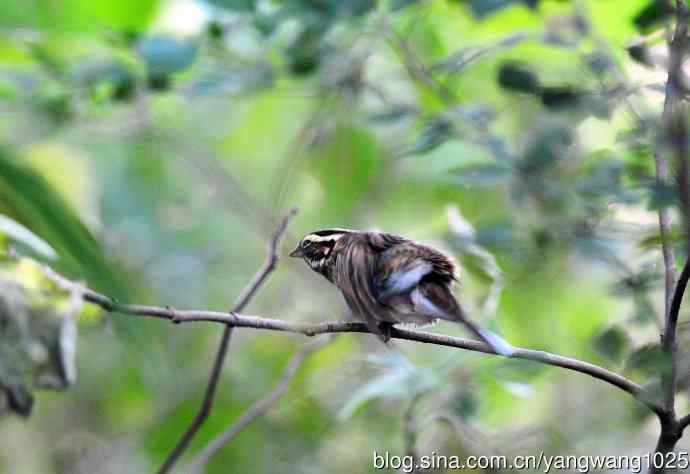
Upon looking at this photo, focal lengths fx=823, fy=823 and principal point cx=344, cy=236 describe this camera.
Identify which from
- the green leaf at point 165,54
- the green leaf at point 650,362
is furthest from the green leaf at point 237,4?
the green leaf at point 650,362

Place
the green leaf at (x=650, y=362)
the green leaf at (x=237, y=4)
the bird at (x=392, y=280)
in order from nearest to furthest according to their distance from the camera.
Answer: the green leaf at (x=650, y=362) < the bird at (x=392, y=280) < the green leaf at (x=237, y=4)

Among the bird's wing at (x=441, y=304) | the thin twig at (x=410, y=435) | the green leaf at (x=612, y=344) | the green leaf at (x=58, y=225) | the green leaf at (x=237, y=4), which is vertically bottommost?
the thin twig at (x=410, y=435)

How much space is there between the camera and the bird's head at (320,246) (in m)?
2.54

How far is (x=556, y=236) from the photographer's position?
7.93 feet

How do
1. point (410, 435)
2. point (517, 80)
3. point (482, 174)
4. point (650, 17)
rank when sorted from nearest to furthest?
1. point (650, 17)
2. point (517, 80)
3. point (482, 174)
4. point (410, 435)

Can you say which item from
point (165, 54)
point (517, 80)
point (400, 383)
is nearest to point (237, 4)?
point (165, 54)

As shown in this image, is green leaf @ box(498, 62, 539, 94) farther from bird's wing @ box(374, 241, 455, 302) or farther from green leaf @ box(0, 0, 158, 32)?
green leaf @ box(0, 0, 158, 32)

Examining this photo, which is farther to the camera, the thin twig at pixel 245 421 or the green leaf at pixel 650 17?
the thin twig at pixel 245 421

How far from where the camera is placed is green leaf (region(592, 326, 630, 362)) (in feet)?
7.03

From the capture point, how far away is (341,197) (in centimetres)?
425

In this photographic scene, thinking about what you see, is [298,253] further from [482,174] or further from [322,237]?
[482,174]

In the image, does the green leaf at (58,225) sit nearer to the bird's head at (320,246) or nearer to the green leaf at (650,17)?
the green leaf at (650,17)

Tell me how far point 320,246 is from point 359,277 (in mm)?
406

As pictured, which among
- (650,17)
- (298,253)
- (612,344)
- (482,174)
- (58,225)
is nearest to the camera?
(58,225)
